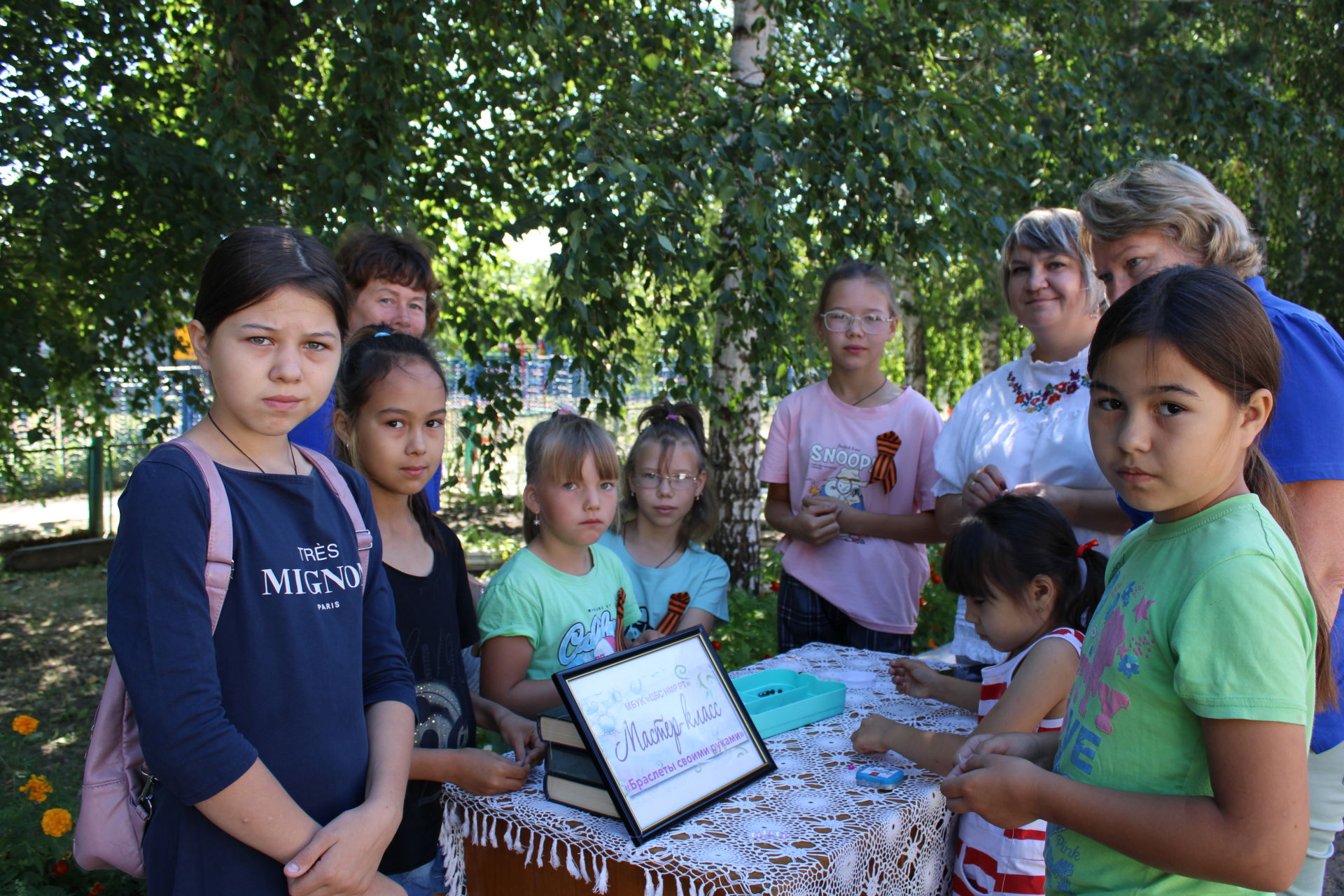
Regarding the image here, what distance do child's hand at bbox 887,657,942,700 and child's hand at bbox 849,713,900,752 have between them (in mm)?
356

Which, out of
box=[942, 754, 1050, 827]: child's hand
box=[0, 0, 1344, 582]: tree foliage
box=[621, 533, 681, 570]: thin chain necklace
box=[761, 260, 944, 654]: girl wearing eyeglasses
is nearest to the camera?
box=[942, 754, 1050, 827]: child's hand

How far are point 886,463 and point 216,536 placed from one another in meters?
2.22

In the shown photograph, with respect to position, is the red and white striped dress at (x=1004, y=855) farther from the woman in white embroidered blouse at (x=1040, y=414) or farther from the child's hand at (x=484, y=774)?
the child's hand at (x=484, y=774)

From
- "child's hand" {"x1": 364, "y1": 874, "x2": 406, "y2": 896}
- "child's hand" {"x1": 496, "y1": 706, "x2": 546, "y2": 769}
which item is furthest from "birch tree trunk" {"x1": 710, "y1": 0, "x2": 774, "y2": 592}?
"child's hand" {"x1": 364, "y1": 874, "x2": 406, "y2": 896}

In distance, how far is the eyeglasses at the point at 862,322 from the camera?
3.04m

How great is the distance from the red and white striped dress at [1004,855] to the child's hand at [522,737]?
0.92 meters

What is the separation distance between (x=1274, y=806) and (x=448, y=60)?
181 inches

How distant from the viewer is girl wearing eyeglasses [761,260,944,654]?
304 centimetres

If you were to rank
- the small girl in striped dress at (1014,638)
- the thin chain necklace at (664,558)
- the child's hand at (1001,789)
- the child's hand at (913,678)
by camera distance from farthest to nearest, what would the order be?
1. the thin chain necklace at (664,558)
2. the child's hand at (913,678)
3. the small girl in striped dress at (1014,638)
4. the child's hand at (1001,789)

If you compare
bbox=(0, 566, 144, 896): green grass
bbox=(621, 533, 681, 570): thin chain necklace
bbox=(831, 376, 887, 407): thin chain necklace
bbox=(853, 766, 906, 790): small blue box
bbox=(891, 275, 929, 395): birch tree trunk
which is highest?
bbox=(891, 275, 929, 395): birch tree trunk

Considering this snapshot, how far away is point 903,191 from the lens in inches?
187

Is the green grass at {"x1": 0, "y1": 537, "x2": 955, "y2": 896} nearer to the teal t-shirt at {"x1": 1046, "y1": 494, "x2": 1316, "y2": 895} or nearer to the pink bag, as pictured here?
the pink bag

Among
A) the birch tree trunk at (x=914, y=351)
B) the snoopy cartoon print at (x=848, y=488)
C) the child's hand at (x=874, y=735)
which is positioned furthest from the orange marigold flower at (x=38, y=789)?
the birch tree trunk at (x=914, y=351)

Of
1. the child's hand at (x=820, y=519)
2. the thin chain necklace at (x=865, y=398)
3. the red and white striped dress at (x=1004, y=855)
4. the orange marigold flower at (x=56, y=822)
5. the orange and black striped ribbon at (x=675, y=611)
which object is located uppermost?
the thin chain necklace at (x=865, y=398)
